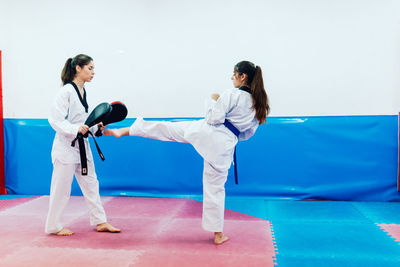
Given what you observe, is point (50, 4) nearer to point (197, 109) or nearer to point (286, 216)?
point (197, 109)

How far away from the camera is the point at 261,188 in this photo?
438cm

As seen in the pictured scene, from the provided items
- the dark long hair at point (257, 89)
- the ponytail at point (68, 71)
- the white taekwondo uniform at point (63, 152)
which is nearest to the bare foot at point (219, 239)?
the dark long hair at point (257, 89)

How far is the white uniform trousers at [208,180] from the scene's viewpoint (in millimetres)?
2652

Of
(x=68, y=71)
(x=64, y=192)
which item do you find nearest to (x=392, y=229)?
(x=64, y=192)

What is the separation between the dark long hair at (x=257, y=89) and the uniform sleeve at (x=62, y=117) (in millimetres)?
1344

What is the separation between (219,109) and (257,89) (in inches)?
13.2

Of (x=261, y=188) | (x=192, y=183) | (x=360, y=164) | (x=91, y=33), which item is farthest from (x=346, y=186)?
(x=91, y=33)

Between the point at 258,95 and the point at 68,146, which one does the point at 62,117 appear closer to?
the point at 68,146

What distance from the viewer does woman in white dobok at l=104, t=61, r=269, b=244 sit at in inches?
104

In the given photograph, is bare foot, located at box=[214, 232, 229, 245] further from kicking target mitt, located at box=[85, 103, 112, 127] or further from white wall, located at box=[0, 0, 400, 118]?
white wall, located at box=[0, 0, 400, 118]

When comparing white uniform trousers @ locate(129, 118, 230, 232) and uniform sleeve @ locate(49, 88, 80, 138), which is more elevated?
uniform sleeve @ locate(49, 88, 80, 138)

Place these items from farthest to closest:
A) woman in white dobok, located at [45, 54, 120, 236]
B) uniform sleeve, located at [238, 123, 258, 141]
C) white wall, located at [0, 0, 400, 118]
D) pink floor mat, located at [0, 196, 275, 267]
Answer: white wall, located at [0, 0, 400, 118]
uniform sleeve, located at [238, 123, 258, 141]
woman in white dobok, located at [45, 54, 120, 236]
pink floor mat, located at [0, 196, 275, 267]

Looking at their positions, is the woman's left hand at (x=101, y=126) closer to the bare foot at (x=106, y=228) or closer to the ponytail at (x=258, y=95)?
the bare foot at (x=106, y=228)

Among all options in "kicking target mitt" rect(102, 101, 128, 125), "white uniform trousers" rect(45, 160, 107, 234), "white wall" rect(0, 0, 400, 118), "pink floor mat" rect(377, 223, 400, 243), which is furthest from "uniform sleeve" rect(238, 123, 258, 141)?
"white wall" rect(0, 0, 400, 118)
